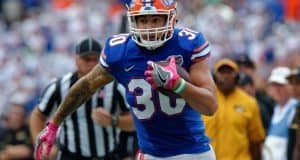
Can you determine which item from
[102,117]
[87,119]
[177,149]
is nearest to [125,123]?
[102,117]

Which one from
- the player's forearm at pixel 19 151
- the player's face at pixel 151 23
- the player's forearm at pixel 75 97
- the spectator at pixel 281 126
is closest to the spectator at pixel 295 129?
the spectator at pixel 281 126

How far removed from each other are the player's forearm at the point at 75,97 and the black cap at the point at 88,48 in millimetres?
1448

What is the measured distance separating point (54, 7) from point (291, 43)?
6.08m

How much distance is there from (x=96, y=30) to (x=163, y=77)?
15254 millimetres

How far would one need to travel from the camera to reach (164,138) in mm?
7082

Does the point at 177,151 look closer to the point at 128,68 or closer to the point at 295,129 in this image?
the point at 128,68

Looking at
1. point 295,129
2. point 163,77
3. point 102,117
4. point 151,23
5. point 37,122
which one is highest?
point 151,23

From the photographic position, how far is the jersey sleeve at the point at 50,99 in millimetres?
9031

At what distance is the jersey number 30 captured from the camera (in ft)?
22.8

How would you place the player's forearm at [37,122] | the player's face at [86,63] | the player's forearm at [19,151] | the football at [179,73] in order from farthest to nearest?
the player's forearm at [19,151] < the player's forearm at [37,122] < the player's face at [86,63] < the football at [179,73]

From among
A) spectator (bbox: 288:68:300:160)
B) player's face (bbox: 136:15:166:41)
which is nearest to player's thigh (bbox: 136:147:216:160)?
player's face (bbox: 136:15:166:41)

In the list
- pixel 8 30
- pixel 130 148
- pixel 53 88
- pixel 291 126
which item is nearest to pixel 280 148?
pixel 291 126

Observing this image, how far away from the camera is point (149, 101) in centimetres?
699

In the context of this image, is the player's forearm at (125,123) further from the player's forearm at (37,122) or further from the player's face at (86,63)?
the player's forearm at (37,122)
